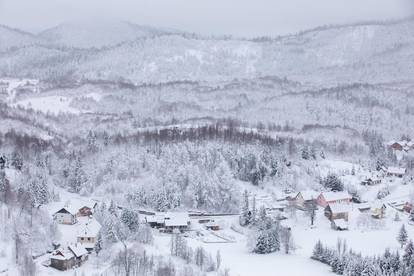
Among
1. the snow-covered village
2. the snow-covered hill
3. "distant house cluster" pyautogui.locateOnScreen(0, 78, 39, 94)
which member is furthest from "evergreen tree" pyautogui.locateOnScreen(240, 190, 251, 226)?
the snow-covered hill

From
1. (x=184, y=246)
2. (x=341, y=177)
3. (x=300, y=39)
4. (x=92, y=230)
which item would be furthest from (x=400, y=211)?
(x=300, y=39)

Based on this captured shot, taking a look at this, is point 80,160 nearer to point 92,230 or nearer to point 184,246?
point 92,230

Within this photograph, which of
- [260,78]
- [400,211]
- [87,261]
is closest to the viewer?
[87,261]

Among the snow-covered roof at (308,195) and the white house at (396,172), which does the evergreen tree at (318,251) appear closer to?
the snow-covered roof at (308,195)

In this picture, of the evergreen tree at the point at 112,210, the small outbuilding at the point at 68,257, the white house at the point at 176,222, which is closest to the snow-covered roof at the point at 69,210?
the evergreen tree at the point at 112,210

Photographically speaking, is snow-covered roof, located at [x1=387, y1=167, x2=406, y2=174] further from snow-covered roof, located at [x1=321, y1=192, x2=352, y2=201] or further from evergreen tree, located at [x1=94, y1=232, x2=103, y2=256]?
evergreen tree, located at [x1=94, y1=232, x2=103, y2=256]

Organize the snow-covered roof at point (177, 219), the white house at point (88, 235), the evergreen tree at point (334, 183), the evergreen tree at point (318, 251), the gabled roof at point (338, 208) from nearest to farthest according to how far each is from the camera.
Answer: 1. the evergreen tree at point (318, 251)
2. the white house at point (88, 235)
3. the snow-covered roof at point (177, 219)
4. the gabled roof at point (338, 208)
5. the evergreen tree at point (334, 183)
